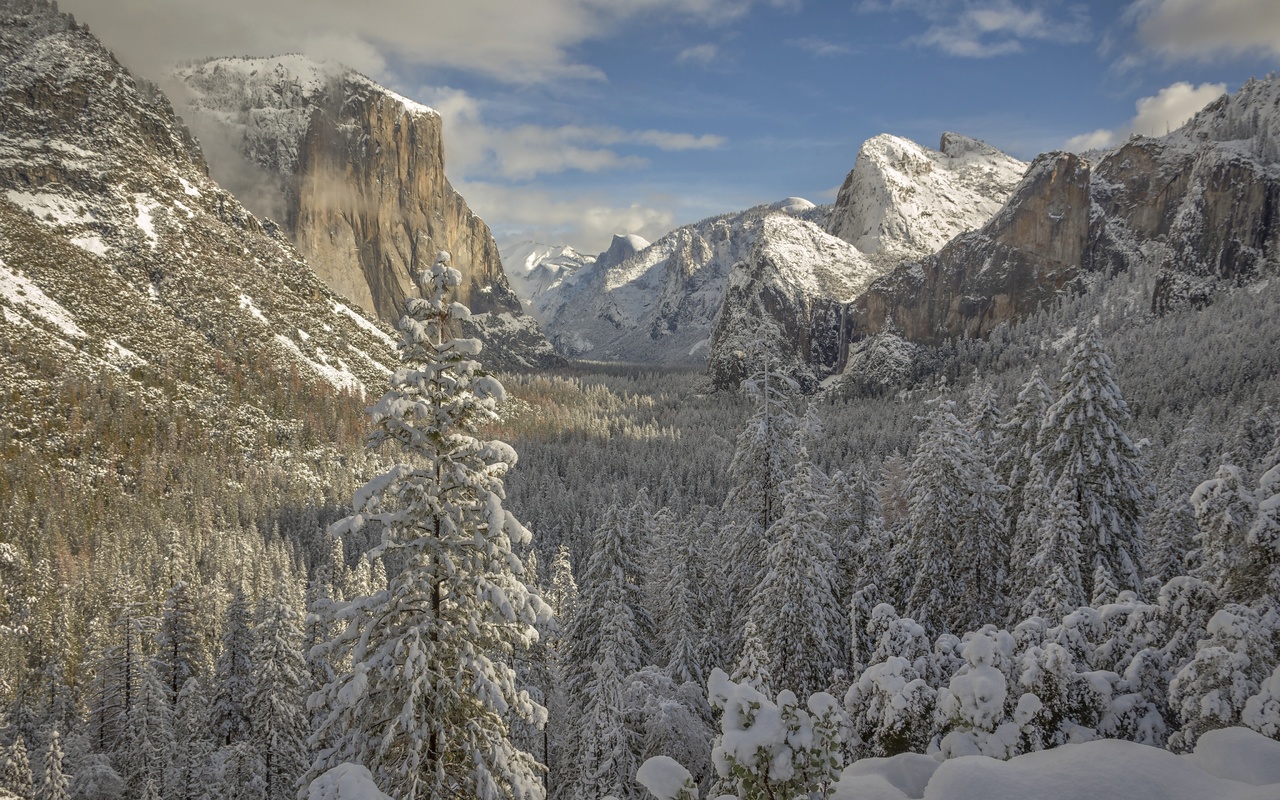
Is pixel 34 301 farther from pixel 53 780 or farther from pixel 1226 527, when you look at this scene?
pixel 1226 527

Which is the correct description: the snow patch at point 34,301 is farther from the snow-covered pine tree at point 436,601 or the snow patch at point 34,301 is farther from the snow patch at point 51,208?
the snow-covered pine tree at point 436,601

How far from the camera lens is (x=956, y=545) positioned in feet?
59.7

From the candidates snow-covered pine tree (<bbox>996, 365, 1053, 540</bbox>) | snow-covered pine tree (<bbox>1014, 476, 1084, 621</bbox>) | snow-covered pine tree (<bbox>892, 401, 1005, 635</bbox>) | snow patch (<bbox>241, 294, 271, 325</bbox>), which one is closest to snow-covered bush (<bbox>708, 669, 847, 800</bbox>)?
snow-covered pine tree (<bbox>1014, 476, 1084, 621</bbox>)

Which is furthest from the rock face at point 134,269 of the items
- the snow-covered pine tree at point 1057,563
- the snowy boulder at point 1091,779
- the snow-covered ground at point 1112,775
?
the snowy boulder at point 1091,779

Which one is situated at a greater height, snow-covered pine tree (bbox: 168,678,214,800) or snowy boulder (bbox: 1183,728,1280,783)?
snowy boulder (bbox: 1183,728,1280,783)

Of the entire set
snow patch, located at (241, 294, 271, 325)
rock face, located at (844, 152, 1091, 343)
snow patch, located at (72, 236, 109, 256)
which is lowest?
snow patch, located at (241, 294, 271, 325)

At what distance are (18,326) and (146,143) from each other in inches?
3243

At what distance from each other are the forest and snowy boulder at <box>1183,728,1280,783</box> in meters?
1.34

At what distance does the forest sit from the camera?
8031 mm

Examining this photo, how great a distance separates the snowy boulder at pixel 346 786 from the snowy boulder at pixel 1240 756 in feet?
24.6

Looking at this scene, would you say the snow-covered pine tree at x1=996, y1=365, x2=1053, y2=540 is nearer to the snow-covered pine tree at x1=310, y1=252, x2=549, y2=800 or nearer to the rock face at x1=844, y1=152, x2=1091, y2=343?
the snow-covered pine tree at x1=310, y1=252, x2=549, y2=800

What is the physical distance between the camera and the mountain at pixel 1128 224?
163375mm

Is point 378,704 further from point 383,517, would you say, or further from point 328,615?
point 383,517

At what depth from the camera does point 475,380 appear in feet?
30.0
